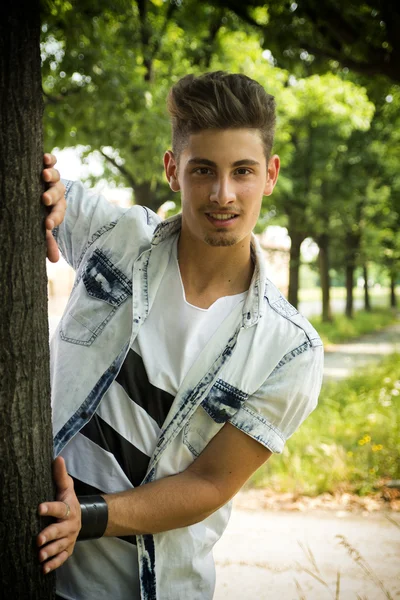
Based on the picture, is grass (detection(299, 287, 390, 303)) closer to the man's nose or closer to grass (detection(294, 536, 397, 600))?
grass (detection(294, 536, 397, 600))

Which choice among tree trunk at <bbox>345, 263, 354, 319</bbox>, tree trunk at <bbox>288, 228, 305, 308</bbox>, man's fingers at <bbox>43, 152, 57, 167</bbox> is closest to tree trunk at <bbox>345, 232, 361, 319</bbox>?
tree trunk at <bbox>345, 263, 354, 319</bbox>

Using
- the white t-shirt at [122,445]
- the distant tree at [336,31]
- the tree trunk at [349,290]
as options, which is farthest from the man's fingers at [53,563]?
the tree trunk at [349,290]

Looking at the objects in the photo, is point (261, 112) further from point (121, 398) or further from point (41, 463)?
point (41, 463)

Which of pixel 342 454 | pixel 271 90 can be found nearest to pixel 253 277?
pixel 342 454

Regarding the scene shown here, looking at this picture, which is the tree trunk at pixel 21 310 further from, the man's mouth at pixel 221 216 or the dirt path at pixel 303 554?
the dirt path at pixel 303 554

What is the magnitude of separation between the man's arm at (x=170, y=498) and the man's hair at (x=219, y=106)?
1.12m

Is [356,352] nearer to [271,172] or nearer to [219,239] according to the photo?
[271,172]

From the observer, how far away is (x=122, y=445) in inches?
89.0

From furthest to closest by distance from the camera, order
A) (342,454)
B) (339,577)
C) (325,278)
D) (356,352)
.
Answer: (325,278) < (356,352) < (342,454) < (339,577)

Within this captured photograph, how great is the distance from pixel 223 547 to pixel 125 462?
369cm

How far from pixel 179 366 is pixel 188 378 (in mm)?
57

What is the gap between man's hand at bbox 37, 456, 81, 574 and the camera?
73.0 inches

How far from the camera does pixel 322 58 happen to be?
8117mm

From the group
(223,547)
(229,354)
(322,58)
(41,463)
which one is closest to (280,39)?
(322,58)
